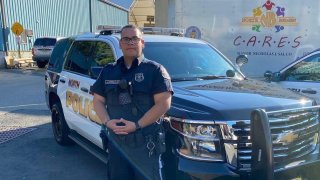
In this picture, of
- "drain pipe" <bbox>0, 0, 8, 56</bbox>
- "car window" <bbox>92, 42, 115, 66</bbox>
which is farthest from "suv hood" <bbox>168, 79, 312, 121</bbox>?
"drain pipe" <bbox>0, 0, 8, 56</bbox>

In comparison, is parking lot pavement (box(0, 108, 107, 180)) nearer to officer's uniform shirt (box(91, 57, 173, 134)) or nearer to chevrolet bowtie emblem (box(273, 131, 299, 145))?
officer's uniform shirt (box(91, 57, 173, 134))

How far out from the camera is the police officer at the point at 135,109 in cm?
294

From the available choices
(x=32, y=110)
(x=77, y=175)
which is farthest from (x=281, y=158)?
(x=32, y=110)

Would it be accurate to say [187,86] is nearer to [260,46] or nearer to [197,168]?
[197,168]

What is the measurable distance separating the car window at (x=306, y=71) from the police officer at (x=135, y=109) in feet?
10.6

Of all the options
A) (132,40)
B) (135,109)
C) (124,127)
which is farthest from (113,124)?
(132,40)

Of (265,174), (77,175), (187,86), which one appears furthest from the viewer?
(77,175)

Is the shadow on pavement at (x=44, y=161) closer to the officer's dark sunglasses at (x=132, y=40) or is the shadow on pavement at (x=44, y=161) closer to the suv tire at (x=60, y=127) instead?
the suv tire at (x=60, y=127)

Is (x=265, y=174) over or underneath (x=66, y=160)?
over

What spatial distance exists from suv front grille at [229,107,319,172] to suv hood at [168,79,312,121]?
0.13 metres

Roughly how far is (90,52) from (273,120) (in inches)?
119

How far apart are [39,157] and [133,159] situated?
3.14m

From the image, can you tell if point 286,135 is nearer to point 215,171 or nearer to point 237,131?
point 237,131

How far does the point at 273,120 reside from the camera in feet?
9.85
